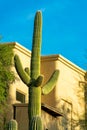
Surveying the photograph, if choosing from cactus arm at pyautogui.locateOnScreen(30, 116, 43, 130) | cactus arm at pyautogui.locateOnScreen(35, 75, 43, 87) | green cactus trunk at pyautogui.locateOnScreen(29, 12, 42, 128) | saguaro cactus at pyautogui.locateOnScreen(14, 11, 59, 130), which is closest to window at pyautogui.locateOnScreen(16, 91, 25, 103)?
saguaro cactus at pyautogui.locateOnScreen(14, 11, 59, 130)

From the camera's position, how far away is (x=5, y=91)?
31891mm

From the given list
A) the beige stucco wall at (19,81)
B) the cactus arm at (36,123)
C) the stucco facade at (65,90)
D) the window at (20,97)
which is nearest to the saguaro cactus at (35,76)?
the cactus arm at (36,123)

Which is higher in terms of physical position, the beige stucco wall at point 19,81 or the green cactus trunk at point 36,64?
the beige stucco wall at point 19,81

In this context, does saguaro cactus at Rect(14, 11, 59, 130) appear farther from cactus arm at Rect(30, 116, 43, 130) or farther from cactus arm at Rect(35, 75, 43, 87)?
cactus arm at Rect(30, 116, 43, 130)

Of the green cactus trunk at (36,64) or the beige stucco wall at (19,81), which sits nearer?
the green cactus trunk at (36,64)

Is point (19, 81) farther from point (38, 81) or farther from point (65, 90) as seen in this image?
point (38, 81)

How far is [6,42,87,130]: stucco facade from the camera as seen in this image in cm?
3528

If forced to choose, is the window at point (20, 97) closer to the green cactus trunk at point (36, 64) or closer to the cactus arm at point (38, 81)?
the green cactus trunk at point (36, 64)

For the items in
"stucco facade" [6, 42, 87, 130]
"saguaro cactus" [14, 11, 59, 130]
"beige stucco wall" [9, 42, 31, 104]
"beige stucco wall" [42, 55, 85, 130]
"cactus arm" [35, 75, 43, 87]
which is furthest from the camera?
"beige stucco wall" [42, 55, 85, 130]

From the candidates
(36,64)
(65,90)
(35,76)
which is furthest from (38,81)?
(65,90)

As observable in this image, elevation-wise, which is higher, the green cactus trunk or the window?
the window

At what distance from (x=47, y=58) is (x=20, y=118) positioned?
6.18m

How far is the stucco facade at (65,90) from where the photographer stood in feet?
116

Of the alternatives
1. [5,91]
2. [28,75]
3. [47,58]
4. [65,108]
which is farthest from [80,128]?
[28,75]
